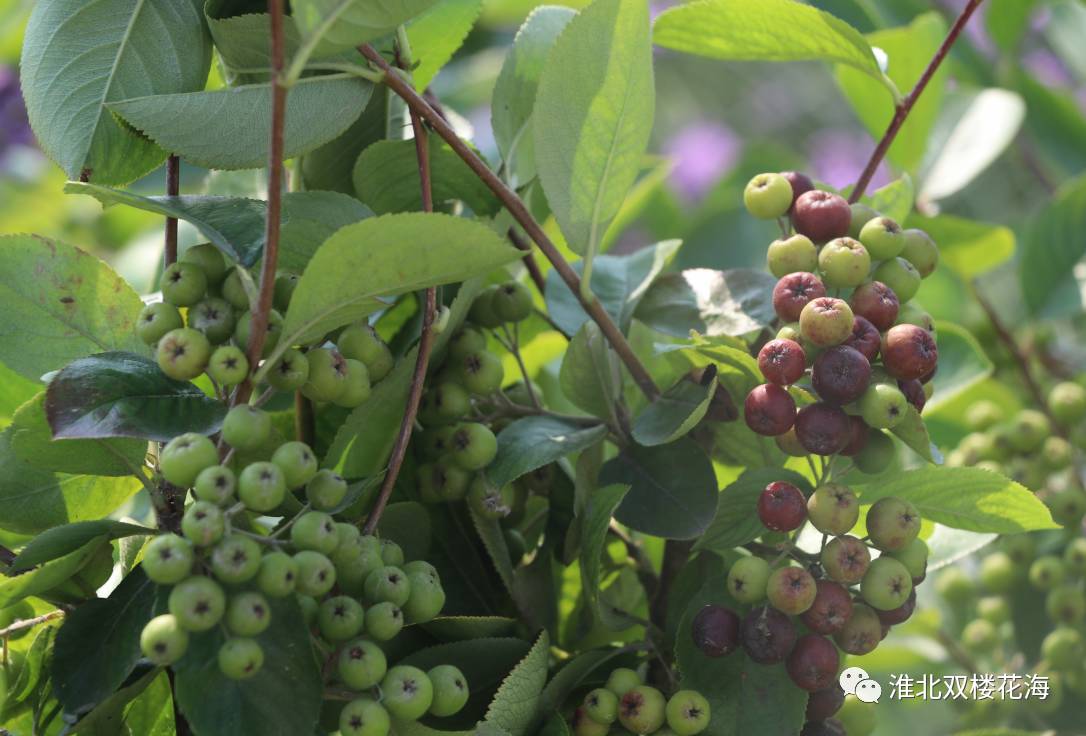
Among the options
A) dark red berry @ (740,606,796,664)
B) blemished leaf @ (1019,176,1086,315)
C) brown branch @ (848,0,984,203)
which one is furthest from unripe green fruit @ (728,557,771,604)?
blemished leaf @ (1019,176,1086,315)

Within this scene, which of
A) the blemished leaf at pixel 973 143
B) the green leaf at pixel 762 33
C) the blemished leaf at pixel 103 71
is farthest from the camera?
the blemished leaf at pixel 973 143

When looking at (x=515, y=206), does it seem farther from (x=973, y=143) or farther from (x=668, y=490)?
(x=973, y=143)

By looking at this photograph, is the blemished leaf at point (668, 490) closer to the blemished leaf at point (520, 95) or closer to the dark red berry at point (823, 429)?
the dark red berry at point (823, 429)

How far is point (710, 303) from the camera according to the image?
98 centimetres

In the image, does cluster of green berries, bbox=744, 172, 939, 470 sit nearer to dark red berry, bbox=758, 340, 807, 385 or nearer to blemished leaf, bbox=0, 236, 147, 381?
dark red berry, bbox=758, 340, 807, 385

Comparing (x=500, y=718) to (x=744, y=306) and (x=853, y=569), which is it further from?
(x=744, y=306)

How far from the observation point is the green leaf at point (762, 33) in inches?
38.0

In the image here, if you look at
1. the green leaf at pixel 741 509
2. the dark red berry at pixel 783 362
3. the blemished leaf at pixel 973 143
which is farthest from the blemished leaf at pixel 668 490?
the blemished leaf at pixel 973 143

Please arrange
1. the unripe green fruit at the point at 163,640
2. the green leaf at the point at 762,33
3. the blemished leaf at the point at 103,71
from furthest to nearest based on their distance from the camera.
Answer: the green leaf at the point at 762,33 < the blemished leaf at the point at 103,71 < the unripe green fruit at the point at 163,640

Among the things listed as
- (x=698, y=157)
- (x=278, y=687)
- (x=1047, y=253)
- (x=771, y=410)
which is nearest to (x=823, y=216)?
(x=771, y=410)

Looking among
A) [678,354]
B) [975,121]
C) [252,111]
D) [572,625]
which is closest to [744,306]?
[678,354]

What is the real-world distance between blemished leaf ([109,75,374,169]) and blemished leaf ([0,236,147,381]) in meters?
0.10

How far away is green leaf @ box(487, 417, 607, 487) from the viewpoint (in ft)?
2.82

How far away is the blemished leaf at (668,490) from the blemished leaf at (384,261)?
10.1 inches
